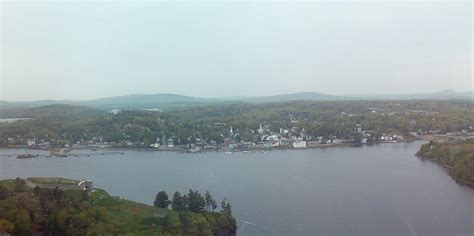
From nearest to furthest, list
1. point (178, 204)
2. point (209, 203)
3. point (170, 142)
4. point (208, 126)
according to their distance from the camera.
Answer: point (178, 204) → point (209, 203) → point (170, 142) → point (208, 126)

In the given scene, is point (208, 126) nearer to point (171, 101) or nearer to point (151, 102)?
point (151, 102)

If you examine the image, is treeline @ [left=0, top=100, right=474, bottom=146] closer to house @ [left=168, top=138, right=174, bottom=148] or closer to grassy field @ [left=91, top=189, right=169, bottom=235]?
house @ [left=168, top=138, right=174, bottom=148]

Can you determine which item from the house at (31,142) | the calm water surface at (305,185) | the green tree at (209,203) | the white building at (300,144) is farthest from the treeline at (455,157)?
the house at (31,142)

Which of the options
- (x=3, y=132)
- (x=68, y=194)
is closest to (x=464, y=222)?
(x=68, y=194)

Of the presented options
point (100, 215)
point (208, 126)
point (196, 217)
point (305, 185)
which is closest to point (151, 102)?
point (208, 126)

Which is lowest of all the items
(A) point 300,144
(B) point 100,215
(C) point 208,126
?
(A) point 300,144
